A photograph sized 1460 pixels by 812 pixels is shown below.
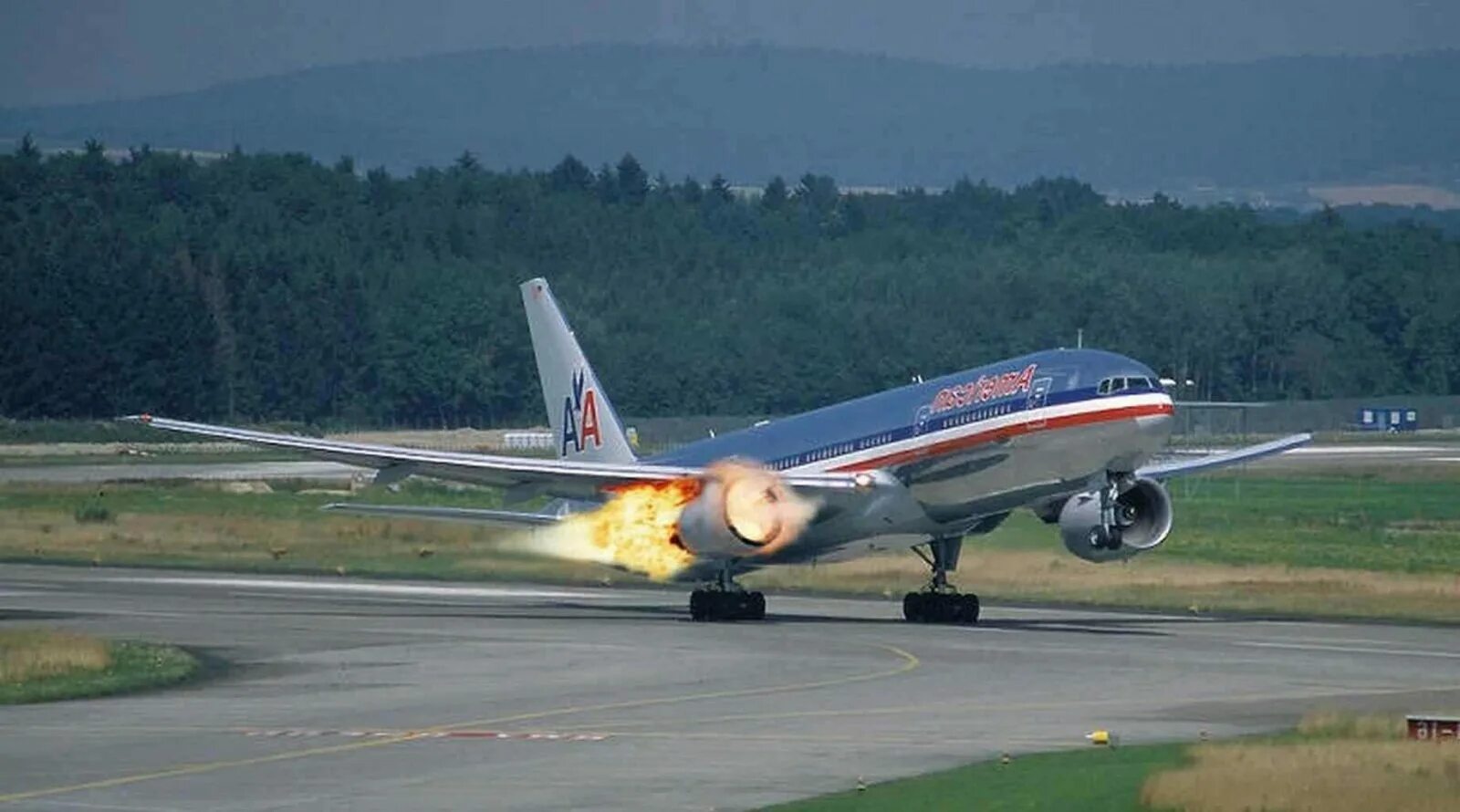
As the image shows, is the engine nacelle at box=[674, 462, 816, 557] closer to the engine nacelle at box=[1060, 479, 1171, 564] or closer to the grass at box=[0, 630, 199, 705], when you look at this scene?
the engine nacelle at box=[1060, 479, 1171, 564]

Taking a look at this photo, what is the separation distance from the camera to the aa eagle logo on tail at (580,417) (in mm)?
59719

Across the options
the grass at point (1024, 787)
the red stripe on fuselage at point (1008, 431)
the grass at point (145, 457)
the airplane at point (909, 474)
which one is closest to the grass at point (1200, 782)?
the grass at point (1024, 787)

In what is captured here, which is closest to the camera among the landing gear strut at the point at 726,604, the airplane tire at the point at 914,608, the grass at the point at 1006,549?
the airplane tire at the point at 914,608

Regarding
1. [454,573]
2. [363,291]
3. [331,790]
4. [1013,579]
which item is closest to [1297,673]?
[331,790]

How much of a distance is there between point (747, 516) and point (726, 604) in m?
1.97

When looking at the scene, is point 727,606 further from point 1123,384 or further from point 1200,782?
point 1200,782

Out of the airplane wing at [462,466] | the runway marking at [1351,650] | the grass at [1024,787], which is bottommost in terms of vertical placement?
the grass at [1024,787]

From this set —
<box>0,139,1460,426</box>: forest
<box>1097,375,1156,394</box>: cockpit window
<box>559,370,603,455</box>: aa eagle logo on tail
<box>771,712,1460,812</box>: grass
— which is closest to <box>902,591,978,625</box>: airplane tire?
<box>1097,375,1156,394</box>: cockpit window

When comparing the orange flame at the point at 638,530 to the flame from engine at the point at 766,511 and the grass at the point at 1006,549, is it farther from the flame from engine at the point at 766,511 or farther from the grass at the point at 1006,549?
the grass at the point at 1006,549

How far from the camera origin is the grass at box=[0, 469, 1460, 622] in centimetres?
5916

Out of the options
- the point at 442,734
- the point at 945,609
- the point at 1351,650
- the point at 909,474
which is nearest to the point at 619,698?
the point at 442,734

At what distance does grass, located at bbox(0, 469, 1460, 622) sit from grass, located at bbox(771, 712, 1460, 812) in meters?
24.7

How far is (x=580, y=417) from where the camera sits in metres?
60.1

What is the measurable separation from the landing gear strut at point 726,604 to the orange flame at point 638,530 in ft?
3.32
